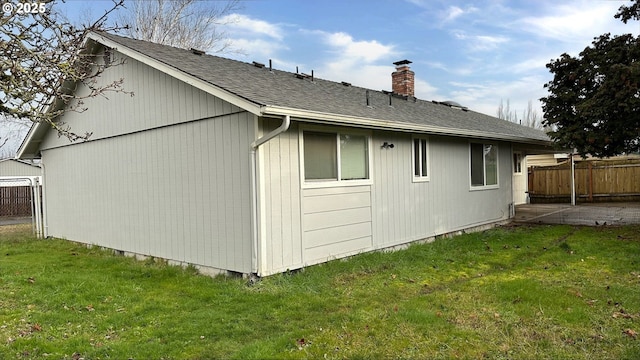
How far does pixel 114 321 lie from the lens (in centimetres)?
470

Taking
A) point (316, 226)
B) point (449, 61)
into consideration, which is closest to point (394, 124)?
point (316, 226)

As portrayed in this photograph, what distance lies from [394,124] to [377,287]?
3152mm

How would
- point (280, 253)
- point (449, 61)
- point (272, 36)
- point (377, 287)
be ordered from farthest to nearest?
point (449, 61)
point (272, 36)
point (280, 253)
point (377, 287)

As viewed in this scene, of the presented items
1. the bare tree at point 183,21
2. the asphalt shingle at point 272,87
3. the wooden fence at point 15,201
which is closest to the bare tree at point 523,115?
the bare tree at point 183,21

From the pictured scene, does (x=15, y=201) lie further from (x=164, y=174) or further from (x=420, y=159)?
(x=420, y=159)

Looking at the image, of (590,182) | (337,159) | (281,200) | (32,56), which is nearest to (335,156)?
(337,159)

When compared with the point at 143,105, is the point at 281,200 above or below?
below

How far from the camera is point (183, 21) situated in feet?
72.8

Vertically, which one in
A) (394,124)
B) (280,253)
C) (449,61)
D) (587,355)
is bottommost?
(587,355)

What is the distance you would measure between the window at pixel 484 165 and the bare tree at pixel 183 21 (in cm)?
1629

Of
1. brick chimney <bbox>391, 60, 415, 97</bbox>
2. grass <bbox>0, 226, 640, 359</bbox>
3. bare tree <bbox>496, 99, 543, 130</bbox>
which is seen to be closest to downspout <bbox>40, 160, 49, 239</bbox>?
grass <bbox>0, 226, 640, 359</bbox>

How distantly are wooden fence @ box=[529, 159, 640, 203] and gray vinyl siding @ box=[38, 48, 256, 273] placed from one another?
16.6 meters

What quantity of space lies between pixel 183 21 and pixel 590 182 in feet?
67.3

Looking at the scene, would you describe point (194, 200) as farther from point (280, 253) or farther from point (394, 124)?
point (394, 124)
